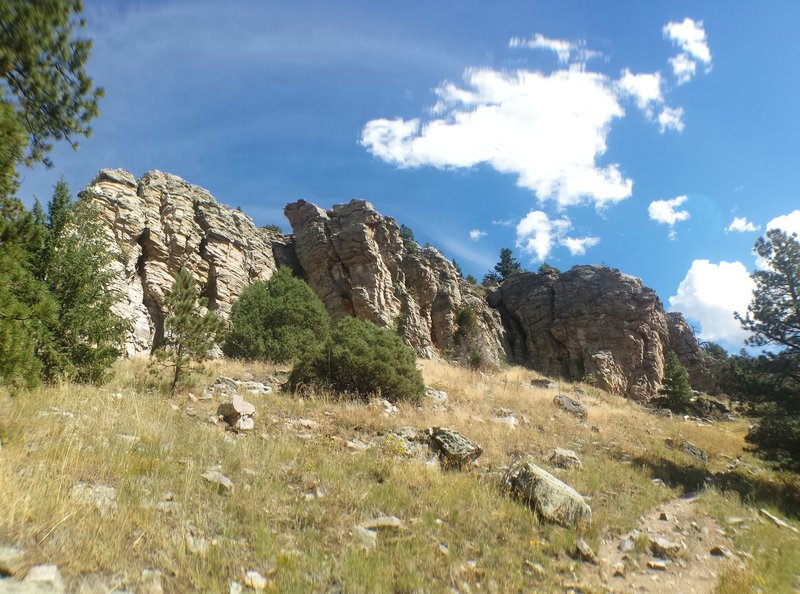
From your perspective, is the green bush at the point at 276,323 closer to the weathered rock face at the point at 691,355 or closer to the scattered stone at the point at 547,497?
the scattered stone at the point at 547,497

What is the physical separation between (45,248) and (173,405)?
4.40 meters

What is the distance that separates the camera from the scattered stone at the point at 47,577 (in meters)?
3.03


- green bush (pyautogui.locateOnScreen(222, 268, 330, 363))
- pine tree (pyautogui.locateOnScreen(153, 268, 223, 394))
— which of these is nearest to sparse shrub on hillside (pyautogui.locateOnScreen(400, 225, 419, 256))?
green bush (pyautogui.locateOnScreen(222, 268, 330, 363))

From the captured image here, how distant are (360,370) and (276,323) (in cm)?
983

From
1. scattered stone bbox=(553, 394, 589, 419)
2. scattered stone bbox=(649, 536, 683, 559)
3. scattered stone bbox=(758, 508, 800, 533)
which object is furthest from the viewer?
scattered stone bbox=(553, 394, 589, 419)

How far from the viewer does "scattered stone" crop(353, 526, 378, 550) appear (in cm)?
468

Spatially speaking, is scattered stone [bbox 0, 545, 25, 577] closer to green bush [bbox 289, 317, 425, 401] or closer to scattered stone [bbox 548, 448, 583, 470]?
scattered stone [bbox 548, 448, 583, 470]

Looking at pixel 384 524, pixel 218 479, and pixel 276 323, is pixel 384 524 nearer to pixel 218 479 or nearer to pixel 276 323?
pixel 218 479

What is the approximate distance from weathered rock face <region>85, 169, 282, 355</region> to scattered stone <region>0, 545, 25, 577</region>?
2150cm

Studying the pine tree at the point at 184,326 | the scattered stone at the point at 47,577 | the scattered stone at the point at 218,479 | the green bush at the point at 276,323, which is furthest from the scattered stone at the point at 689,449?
the scattered stone at the point at 47,577

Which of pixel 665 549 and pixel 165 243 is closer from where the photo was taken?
pixel 665 549

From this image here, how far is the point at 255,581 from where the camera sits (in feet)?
12.2

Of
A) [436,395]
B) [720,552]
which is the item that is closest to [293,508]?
[720,552]

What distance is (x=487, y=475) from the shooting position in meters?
7.71
